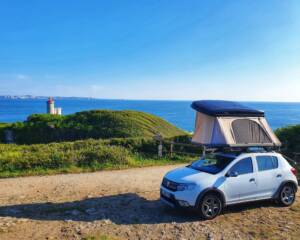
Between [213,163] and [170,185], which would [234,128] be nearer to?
[213,163]

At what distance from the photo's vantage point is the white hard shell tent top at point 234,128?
30.7ft

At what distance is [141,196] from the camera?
10602 millimetres

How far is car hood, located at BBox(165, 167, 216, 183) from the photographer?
27.6 ft

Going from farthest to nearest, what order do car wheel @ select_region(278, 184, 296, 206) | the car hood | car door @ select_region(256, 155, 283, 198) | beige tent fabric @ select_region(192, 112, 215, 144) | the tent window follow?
beige tent fabric @ select_region(192, 112, 215, 144) → car wheel @ select_region(278, 184, 296, 206) → the tent window → car door @ select_region(256, 155, 283, 198) → the car hood

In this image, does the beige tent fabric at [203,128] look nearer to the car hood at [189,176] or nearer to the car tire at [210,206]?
the car hood at [189,176]

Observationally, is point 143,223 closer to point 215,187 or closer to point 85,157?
point 215,187

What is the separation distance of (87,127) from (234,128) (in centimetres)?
1837

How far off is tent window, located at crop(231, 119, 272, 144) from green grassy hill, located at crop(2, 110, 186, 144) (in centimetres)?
1442

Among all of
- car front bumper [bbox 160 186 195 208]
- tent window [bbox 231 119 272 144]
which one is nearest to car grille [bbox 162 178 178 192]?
car front bumper [bbox 160 186 195 208]

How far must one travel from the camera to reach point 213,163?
9.43 meters

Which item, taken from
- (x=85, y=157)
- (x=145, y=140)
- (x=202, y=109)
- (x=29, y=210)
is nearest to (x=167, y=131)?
(x=145, y=140)

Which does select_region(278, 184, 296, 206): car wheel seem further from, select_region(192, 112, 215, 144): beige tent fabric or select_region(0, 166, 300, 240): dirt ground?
select_region(192, 112, 215, 144): beige tent fabric

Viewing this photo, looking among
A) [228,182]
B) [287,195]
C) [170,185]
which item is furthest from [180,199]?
[287,195]

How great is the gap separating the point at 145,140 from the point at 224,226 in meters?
9.68
